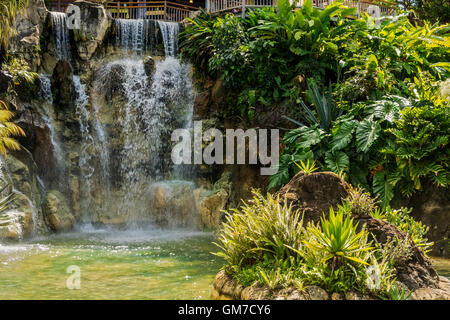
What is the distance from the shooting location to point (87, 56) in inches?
538

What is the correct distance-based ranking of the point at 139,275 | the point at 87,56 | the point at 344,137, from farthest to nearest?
1. the point at 87,56
2. the point at 344,137
3. the point at 139,275

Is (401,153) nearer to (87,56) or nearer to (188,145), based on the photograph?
(188,145)

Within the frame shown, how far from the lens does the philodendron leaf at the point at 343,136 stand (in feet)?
30.2

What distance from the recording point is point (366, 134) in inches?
356

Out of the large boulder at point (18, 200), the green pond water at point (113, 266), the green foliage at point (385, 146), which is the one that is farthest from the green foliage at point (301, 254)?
the large boulder at point (18, 200)

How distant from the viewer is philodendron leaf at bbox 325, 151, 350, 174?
8.98 m

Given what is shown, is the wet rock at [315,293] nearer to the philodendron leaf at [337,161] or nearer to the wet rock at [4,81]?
the philodendron leaf at [337,161]

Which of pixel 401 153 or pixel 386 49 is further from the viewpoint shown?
pixel 386 49

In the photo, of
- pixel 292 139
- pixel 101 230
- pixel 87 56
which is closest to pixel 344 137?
pixel 292 139

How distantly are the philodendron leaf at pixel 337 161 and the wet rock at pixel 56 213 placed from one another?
6.52 m

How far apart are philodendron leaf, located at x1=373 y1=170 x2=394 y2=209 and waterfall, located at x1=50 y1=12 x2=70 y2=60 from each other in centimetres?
965

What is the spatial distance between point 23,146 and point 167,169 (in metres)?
3.74

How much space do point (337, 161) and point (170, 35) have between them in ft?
25.8

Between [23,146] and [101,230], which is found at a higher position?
[23,146]
